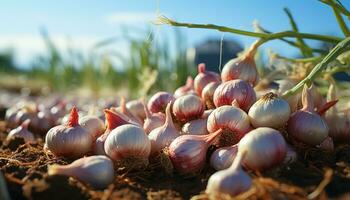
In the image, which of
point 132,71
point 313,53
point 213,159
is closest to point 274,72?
point 313,53

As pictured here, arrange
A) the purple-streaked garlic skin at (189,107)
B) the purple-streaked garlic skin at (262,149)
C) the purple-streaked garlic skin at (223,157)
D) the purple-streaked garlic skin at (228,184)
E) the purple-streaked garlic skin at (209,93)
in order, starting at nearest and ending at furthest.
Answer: the purple-streaked garlic skin at (228,184), the purple-streaked garlic skin at (262,149), the purple-streaked garlic skin at (223,157), the purple-streaked garlic skin at (189,107), the purple-streaked garlic skin at (209,93)

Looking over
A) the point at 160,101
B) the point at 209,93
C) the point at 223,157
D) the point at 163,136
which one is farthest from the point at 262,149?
the point at 160,101

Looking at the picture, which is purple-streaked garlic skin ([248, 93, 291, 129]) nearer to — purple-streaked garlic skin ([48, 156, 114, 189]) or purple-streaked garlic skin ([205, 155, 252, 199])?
purple-streaked garlic skin ([205, 155, 252, 199])

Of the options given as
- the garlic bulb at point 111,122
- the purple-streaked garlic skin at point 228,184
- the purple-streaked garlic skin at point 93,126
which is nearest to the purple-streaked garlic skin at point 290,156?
the purple-streaked garlic skin at point 228,184

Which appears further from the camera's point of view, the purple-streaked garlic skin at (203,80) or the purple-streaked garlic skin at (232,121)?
the purple-streaked garlic skin at (203,80)

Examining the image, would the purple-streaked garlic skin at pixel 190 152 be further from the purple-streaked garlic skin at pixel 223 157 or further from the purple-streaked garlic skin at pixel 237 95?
the purple-streaked garlic skin at pixel 237 95

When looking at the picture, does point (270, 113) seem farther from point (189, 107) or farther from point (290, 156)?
point (189, 107)

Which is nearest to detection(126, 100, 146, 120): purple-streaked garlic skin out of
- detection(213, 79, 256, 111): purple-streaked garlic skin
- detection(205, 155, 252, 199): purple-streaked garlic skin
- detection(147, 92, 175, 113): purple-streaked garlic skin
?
detection(147, 92, 175, 113): purple-streaked garlic skin
